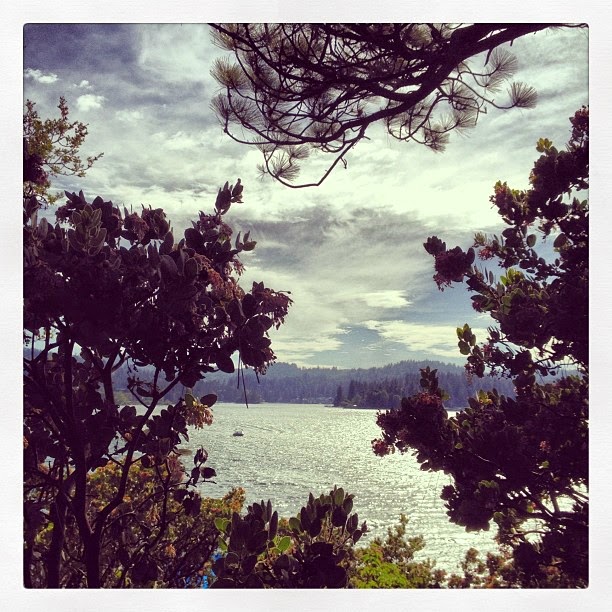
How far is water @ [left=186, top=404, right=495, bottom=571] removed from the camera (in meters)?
2.35

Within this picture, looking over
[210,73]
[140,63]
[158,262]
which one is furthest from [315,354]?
[140,63]

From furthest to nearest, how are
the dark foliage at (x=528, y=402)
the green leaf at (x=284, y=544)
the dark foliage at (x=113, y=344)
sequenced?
the dark foliage at (x=528, y=402), the green leaf at (x=284, y=544), the dark foliage at (x=113, y=344)

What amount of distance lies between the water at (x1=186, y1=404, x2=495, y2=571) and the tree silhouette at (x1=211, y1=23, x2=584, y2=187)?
1.14 meters

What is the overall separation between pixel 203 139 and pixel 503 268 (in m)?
1.55

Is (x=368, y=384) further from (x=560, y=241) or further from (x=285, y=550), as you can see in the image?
(x=560, y=241)

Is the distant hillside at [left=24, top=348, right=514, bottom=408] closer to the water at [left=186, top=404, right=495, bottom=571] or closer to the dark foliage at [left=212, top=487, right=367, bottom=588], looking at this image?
the water at [left=186, top=404, right=495, bottom=571]

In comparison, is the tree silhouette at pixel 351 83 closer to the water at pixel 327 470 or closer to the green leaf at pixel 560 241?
the green leaf at pixel 560 241

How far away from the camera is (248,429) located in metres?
2.51

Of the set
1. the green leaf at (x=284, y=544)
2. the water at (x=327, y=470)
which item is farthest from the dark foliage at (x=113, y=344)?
the green leaf at (x=284, y=544)

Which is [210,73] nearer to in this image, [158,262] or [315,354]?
[158,262]

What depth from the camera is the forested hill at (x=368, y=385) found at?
2.54 metres

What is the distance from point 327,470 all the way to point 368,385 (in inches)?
17.9

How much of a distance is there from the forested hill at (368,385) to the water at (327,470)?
0.08 m
